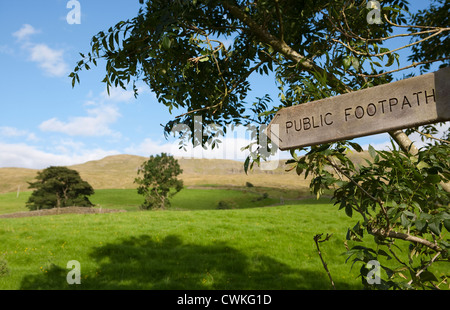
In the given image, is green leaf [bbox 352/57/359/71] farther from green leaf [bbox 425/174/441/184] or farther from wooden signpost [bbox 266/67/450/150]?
green leaf [bbox 425/174/441/184]

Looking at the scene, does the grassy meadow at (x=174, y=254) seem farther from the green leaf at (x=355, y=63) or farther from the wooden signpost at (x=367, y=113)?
the wooden signpost at (x=367, y=113)

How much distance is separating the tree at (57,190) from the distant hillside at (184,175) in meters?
28.8

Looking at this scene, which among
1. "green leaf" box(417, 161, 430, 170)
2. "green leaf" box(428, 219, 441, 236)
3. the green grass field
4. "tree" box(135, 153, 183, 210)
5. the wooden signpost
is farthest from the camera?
"tree" box(135, 153, 183, 210)

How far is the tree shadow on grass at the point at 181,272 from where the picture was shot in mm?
9945

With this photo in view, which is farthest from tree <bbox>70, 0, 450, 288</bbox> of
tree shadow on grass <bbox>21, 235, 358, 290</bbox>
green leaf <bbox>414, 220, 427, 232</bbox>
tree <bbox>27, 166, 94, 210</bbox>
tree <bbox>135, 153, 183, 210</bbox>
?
tree <bbox>27, 166, 94, 210</bbox>

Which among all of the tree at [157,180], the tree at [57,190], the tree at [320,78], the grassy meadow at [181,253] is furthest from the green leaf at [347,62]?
the tree at [57,190]

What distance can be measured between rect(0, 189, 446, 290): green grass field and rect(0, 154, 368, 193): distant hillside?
37.8 metres

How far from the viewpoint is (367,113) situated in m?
2.41

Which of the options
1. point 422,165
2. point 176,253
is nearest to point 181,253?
point 176,253

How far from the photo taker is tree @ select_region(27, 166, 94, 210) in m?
43.1
